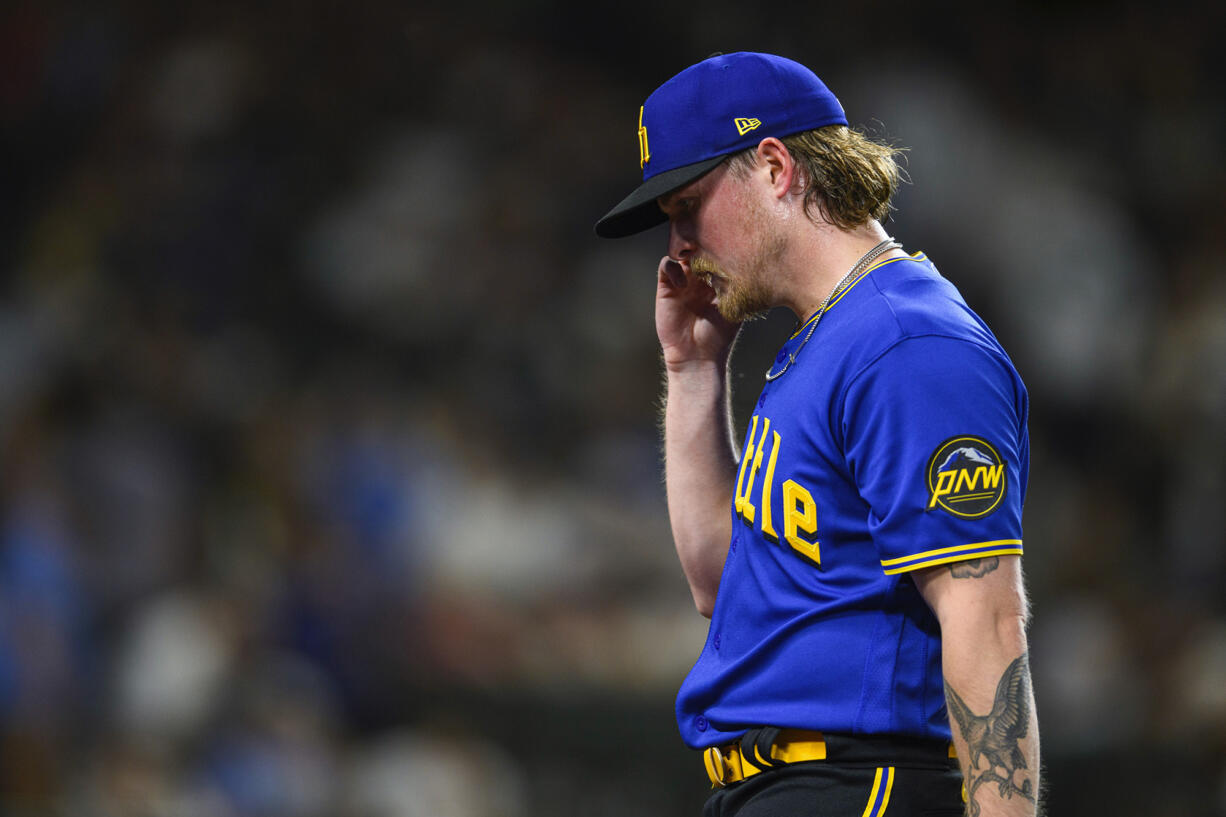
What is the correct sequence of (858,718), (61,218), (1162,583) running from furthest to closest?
(61,218)
(1162,583)
(858,718)

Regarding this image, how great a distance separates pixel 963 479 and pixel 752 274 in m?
0.56

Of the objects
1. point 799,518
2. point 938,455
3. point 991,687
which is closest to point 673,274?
point 799,518

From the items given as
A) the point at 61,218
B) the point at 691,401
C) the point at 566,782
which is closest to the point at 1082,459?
the point at 566,782

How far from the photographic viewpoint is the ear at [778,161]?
1998 millimetres

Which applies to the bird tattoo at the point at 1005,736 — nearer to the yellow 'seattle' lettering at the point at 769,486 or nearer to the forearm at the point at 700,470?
the yellow 'seattle' lettering at the point at 769,486

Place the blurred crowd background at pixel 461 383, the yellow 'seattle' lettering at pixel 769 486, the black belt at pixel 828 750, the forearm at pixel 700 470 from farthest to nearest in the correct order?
the blurred crowd background at pixel 461 383, the forearm at pixel 700 470, the yellow 'seattle' lettering at pixel 769 486, the black belt at pixel 828 750

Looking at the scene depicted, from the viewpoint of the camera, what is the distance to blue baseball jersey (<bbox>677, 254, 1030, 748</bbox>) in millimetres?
1655

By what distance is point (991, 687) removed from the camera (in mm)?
1614

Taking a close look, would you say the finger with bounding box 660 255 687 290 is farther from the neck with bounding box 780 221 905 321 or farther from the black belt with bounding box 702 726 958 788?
the black belt with bounding box 702 726 958 788

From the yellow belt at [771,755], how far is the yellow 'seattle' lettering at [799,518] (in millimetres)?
249

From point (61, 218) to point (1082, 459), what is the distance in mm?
5598

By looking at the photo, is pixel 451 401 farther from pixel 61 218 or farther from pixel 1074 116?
pixel 1074 116

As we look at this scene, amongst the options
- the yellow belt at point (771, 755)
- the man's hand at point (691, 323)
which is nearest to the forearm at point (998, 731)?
the yellow belt at point (771, 755)

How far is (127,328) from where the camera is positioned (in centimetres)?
651
